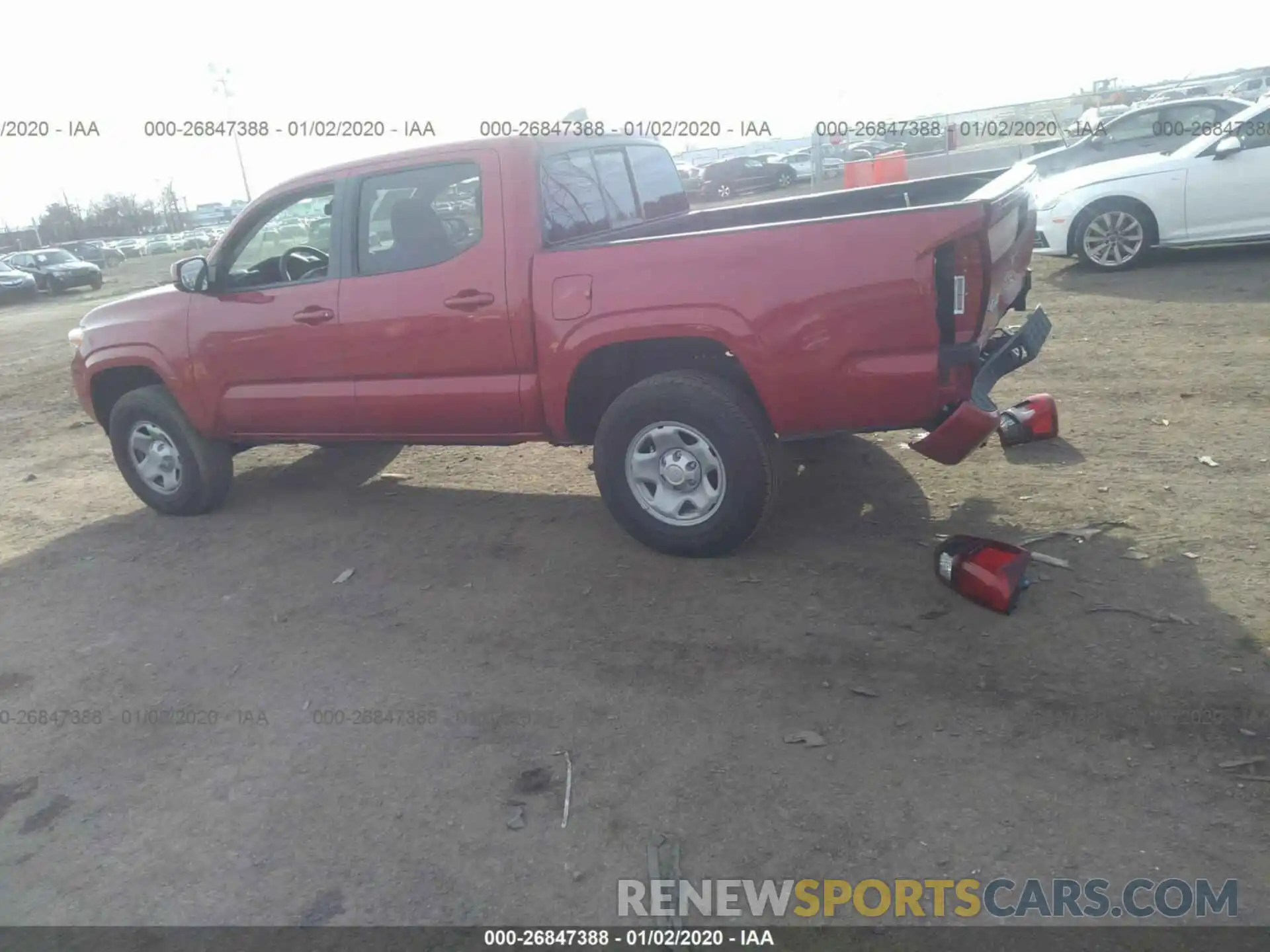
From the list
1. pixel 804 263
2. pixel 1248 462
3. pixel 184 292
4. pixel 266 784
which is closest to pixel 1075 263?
pixel 1248 462

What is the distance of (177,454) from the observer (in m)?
5.93

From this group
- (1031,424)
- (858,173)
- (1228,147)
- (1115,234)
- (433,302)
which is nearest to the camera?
(433,302)

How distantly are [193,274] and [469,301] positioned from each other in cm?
186

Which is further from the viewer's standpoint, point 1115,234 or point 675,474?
point 1115,234

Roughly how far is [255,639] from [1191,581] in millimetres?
3922

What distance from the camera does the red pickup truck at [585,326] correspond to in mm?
3928

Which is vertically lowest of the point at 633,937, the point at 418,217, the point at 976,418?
the point at 633,937

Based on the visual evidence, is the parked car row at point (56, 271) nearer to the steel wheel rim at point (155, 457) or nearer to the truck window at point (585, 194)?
the steel wheel rim at point (155, 457)

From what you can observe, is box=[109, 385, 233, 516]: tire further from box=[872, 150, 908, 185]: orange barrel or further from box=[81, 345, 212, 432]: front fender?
box=[872, 150, 908, 185]: orange barrel

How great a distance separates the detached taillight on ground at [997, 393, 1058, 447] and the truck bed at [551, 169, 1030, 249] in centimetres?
125

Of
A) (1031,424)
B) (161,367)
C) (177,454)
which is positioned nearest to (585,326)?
(1031,424)

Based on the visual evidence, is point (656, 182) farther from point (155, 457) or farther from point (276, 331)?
Result: point (155, 457)

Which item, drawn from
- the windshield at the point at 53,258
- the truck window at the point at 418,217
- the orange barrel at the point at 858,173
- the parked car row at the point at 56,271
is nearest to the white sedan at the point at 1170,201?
the truck window at the point at 418,217

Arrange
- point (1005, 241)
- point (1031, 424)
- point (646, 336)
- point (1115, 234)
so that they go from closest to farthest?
point (1005, 241)
point (646, 336)
point (1031, 424)
point (1115, 234)
